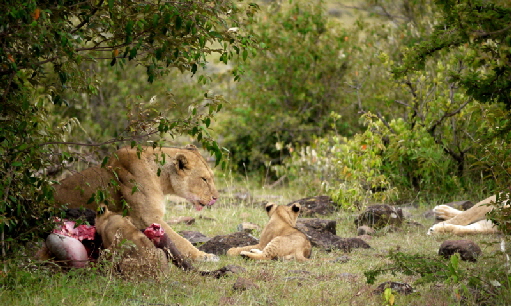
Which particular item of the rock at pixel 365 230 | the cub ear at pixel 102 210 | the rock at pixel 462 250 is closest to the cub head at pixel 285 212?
the rock at pixel 365 230

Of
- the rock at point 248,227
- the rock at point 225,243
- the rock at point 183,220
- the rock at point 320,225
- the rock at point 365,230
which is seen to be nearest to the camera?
the rock at point 225,243

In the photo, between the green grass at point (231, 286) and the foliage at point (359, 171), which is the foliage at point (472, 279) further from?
the foliage at point (359, 171)

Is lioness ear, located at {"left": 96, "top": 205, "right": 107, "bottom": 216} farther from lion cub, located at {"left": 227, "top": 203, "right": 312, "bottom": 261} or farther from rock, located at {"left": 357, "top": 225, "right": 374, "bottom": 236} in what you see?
rock, located at {"left": 357, "top": 225, "right": 374, "bottom": 236}

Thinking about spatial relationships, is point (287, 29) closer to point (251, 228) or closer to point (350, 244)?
point (251, 228)

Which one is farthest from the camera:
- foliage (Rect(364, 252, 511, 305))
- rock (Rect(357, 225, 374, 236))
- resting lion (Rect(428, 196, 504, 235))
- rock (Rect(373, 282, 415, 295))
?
rock (Rect(357, 225, 374, 236))

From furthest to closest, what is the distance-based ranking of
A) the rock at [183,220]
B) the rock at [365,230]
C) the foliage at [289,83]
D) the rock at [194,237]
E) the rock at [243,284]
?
the foliage at [289,83] < the rock at [183,220] < the rock at [365,230] < the rock at [194,237] < the rock at [243,284]

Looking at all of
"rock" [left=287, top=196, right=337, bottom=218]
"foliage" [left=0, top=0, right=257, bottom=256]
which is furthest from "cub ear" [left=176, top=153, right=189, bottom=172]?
"rock" [left=287, top=196, right=337, bottom=218]

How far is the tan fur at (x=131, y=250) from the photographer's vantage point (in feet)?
17.9

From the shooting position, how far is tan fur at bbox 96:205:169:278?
544 centimetres

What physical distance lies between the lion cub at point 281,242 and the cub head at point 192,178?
66 cm

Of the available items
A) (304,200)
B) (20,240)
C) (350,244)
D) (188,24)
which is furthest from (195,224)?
(188,24)

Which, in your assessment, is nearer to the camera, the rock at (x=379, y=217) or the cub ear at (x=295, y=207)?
the cub ear at (x=295, y=207)

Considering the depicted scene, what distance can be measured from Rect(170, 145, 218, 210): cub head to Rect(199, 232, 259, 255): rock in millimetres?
475

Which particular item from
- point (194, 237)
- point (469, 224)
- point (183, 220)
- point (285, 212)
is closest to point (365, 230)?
point (469, 224)
